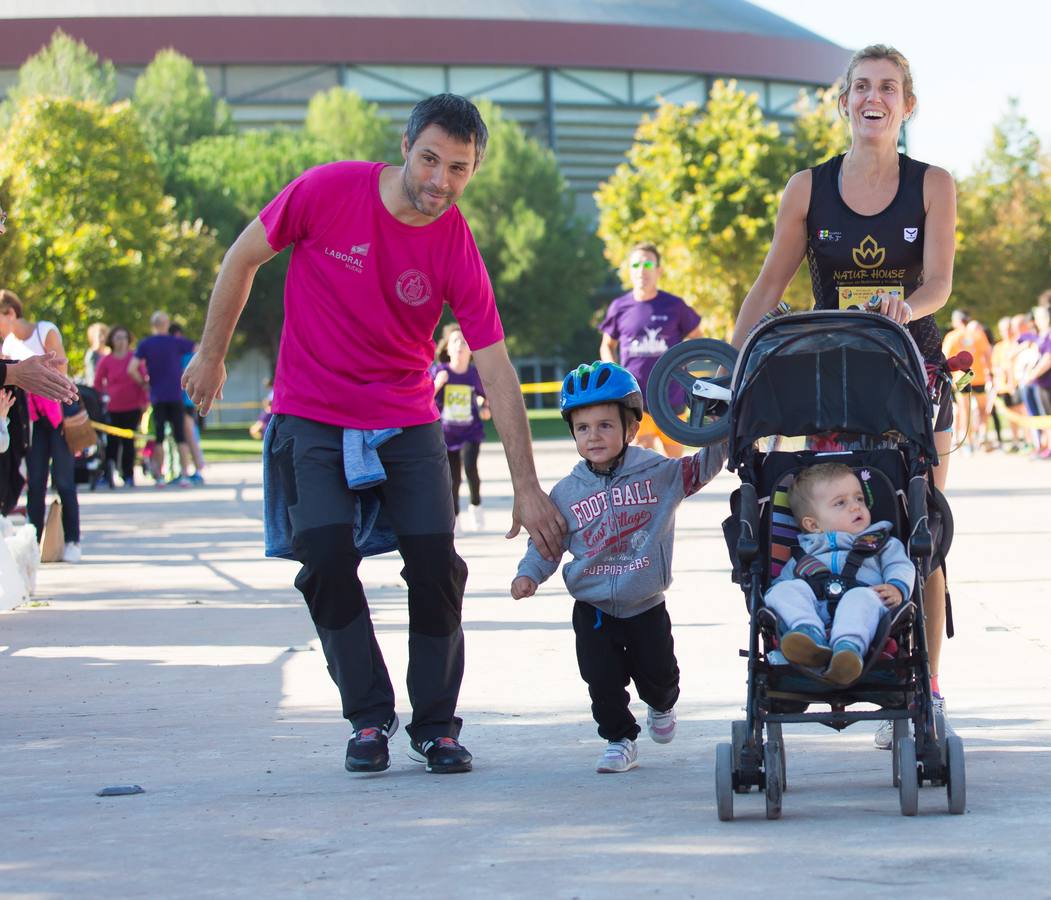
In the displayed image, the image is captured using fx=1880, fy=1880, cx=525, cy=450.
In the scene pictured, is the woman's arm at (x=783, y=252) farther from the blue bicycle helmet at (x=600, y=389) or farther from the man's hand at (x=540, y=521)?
the man's hand at (x=540, y=521)

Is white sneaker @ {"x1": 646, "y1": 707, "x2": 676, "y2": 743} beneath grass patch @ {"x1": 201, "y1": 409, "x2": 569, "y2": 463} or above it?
beneath

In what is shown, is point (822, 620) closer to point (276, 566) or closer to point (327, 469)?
point (327, 469)

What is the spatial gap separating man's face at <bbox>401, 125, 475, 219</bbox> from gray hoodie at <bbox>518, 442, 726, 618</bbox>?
0.95 metres

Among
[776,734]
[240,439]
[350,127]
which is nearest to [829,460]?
Result: [776,734]

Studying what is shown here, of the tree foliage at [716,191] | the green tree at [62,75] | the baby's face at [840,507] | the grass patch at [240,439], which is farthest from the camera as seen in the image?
the green tree at [62,75]

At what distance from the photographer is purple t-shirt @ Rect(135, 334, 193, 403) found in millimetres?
22484

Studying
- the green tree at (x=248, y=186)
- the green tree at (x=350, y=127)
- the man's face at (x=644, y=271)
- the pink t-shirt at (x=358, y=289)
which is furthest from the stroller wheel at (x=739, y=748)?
the green tree at (x=350, y=127)

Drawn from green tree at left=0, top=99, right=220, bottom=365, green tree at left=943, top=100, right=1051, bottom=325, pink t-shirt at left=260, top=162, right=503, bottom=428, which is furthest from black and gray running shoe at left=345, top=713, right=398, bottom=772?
green tree at left=943, top=100, right=1051, bottom=325

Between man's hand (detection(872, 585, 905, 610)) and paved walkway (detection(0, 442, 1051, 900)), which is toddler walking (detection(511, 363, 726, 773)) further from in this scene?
man's hand (detection(872, 585, 905, 610))

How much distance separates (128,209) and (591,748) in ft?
145

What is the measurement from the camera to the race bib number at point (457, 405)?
15211mm

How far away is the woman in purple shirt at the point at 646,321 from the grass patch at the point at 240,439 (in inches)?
411

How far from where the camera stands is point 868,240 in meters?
6.11

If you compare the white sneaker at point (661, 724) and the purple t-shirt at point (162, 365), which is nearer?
the white sneaker at point (661, 724)
